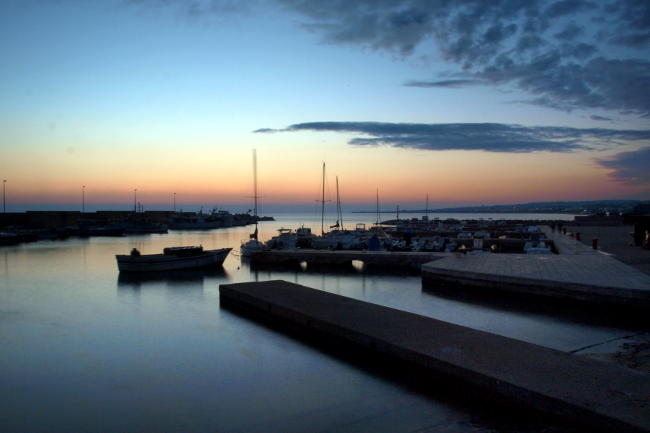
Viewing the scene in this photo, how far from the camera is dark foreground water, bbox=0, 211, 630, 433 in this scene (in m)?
6.10

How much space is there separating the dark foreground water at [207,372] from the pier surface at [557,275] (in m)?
0.95

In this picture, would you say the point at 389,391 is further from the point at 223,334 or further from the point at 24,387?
the point at 24,387

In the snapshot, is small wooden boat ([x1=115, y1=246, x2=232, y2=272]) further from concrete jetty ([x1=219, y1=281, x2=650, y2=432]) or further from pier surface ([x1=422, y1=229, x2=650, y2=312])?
concrete jetty ([x1=219, y1=281, x2=650, y2=432])

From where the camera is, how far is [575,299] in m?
11.8

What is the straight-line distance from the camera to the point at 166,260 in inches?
859

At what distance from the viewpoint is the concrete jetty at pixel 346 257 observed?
21.3m

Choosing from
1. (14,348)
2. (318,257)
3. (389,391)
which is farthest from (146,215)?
(389,391)

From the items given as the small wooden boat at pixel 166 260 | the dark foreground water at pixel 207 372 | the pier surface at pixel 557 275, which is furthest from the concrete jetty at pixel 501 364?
the small wooden boat at pixel 166 260

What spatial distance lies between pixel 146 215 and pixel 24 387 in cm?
8071

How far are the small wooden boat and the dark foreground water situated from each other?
5165mm

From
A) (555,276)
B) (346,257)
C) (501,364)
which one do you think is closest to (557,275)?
(555,276)

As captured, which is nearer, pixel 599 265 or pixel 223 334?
pixel 223 334

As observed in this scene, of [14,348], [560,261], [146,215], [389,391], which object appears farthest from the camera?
[146,215]

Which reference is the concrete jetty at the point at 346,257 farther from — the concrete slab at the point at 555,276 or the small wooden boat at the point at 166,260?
the small wooden boat at the point at 166,260
